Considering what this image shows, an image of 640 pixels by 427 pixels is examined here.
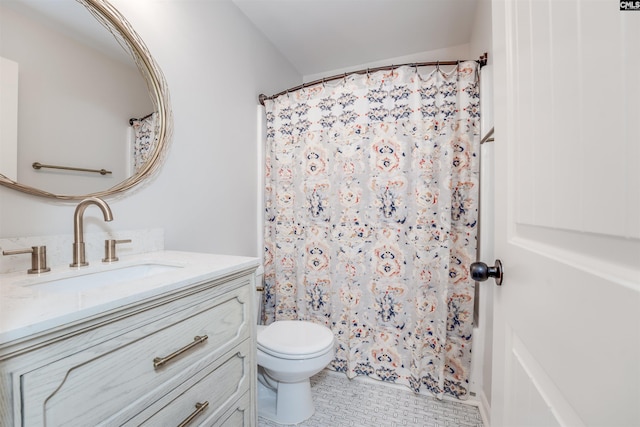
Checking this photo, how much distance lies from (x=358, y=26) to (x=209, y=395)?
2325 mm

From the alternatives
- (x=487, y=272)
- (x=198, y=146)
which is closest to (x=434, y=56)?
(x=198, y=146)

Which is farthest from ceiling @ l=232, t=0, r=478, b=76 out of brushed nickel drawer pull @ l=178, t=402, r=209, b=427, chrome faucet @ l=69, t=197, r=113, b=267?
brushed nickel drawer pull @ l=178, t=402, r=209, b=427

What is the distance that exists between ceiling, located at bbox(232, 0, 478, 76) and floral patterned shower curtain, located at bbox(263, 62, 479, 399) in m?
0.48

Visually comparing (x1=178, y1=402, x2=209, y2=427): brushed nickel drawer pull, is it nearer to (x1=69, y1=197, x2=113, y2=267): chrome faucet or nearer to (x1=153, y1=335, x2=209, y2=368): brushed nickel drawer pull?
(x1=153, y1=335, x2=209, y2=368): brushed nickel drawer pull

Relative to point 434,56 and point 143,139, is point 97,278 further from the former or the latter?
point 434,56

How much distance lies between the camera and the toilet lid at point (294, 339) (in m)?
1.35

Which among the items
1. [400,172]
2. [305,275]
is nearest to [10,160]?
[305,275]

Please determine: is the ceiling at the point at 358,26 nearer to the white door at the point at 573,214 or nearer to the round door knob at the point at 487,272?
the white door at the point at 573,214

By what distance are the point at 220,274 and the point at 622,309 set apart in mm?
893

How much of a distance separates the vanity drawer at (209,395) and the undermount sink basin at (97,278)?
0.35 metres

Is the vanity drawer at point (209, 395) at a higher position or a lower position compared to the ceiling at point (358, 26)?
lower

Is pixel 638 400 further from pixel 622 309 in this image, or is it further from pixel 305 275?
pixel 305 275

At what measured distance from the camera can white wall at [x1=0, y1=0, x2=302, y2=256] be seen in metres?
1.10

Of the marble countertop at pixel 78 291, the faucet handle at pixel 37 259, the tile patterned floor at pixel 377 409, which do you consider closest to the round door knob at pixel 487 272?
the marble countertop at pixel 78 291
